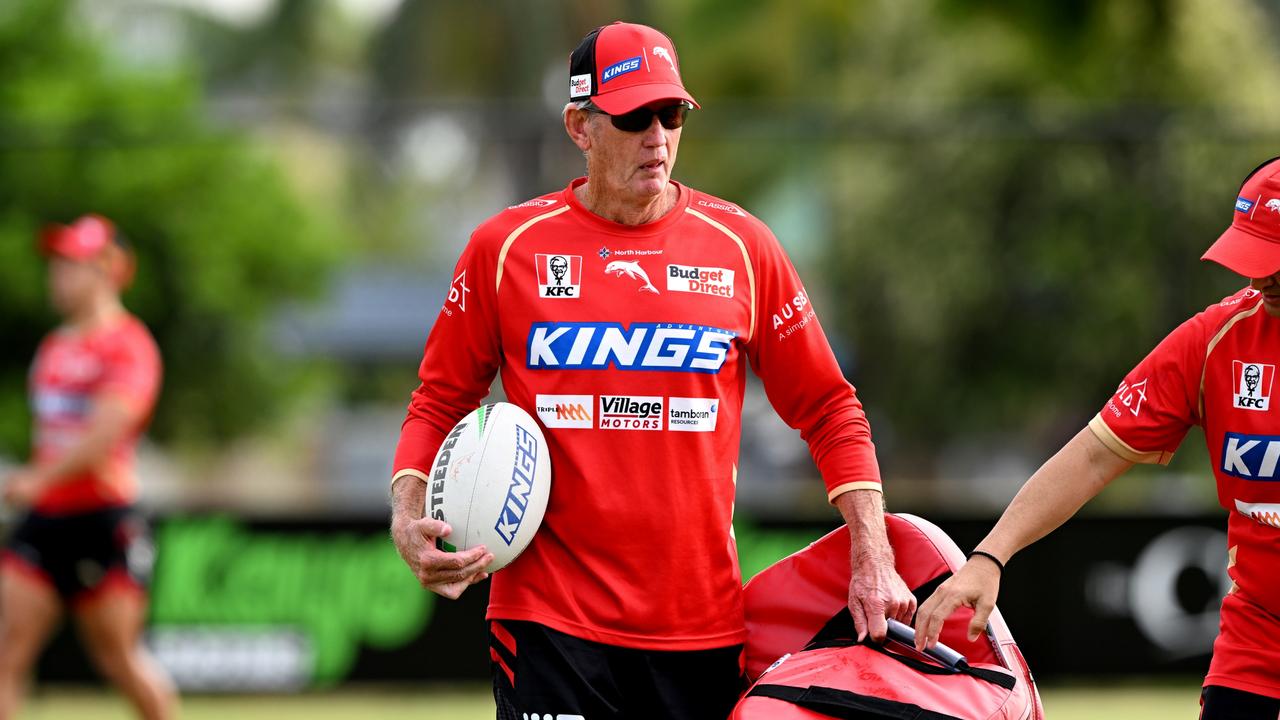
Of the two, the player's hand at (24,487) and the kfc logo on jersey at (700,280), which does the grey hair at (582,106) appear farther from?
the player's hand at (24,487)

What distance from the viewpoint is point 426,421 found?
4180 millimetres

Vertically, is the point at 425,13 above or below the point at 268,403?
above

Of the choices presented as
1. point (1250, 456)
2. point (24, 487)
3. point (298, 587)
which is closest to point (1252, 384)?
point (1250, 456)

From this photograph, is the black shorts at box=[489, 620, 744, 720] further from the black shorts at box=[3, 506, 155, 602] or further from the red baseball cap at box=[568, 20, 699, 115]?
the black shorts at box=[3, 506, 155, 602]

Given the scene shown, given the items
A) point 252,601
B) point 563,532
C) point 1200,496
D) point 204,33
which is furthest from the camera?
point 204,33

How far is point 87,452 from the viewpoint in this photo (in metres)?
7.43

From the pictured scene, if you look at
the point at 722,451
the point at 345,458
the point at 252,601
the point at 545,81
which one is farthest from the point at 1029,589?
the point at 345,458

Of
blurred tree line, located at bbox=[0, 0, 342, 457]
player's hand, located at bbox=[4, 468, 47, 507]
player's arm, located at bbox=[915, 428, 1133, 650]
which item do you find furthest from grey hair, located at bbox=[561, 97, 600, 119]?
blurred tree line, located at bbox=[0, 0, 342, 457]

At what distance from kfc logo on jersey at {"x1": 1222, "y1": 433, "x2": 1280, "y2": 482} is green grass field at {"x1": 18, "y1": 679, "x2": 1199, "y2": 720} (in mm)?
5594

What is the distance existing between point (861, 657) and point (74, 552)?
15.9 feet

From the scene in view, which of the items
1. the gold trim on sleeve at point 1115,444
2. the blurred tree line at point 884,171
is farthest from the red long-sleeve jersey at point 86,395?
the blurred tree line at point 884,171

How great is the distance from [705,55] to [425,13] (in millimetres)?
9841

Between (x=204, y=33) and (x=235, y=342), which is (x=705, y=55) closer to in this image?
(x=235, y=342)

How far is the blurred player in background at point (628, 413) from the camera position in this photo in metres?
3.95
